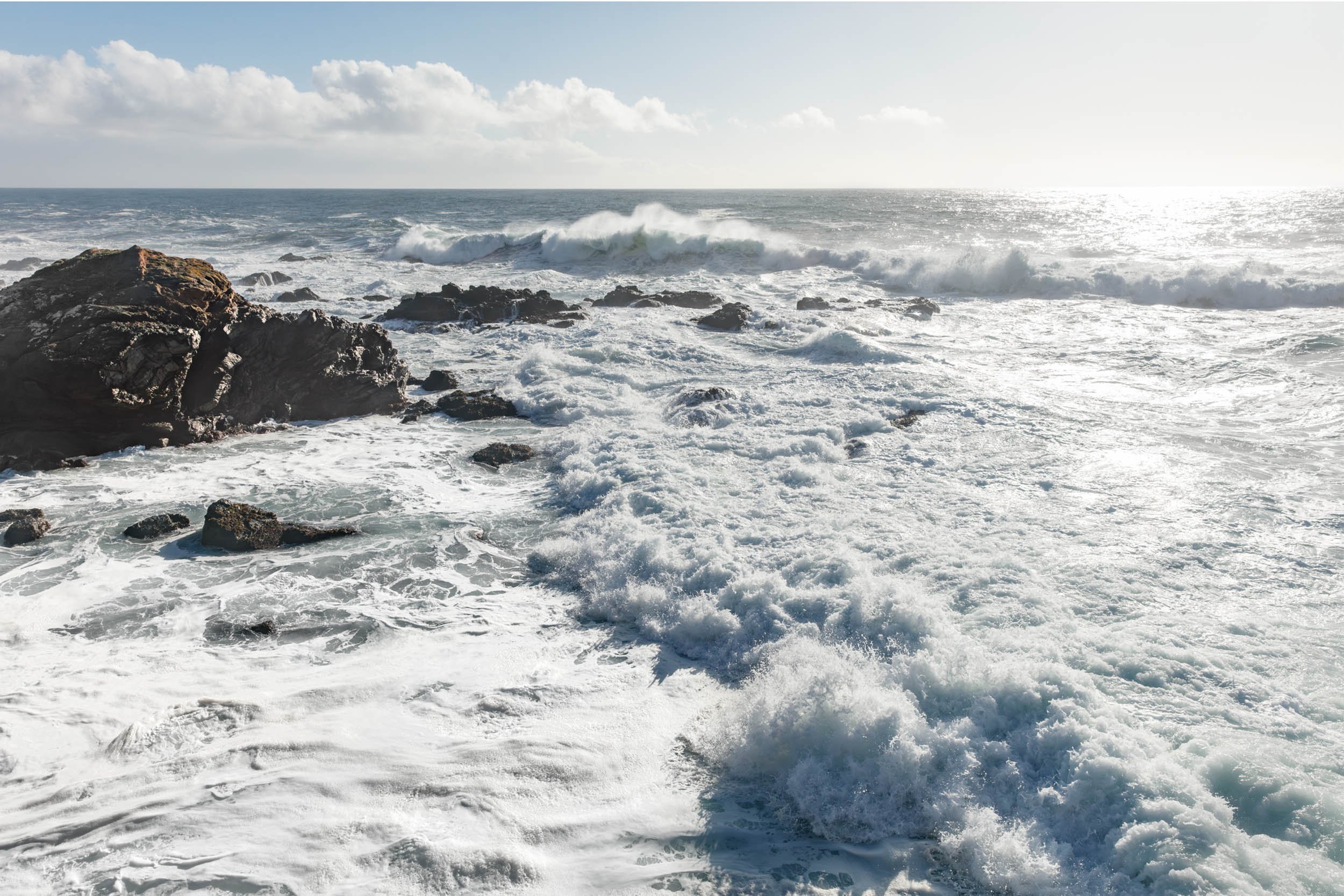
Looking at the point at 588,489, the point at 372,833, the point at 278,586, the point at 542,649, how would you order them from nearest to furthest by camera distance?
1. the point at 372,833
2. the point at 542,649
3. the point at 278,586
4. the point at 588,489

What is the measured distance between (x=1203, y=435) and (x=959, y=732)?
7.44m

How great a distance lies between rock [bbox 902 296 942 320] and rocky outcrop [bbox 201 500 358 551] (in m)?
16.9

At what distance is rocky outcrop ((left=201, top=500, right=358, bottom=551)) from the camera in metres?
6.73

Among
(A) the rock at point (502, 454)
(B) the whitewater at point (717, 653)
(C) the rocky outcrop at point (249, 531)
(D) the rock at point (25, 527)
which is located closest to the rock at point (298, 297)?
(B) the whitewater at point (717, 653)

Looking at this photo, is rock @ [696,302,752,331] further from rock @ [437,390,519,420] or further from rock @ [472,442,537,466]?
rock @ [472,442,537,466]

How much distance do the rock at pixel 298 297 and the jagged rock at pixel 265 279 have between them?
9.43ft

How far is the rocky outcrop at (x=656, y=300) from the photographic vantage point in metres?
21.2

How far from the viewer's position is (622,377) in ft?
44.0

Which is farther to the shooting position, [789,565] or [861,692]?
[789,565]

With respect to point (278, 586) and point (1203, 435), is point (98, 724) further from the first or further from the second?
point (1203, 435)

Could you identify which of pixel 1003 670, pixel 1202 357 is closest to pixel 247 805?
pixel 1003 670

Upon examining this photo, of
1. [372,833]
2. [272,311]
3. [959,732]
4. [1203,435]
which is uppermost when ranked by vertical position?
[272,311]

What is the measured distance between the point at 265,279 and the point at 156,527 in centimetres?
2100

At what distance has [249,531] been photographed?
6820mm
